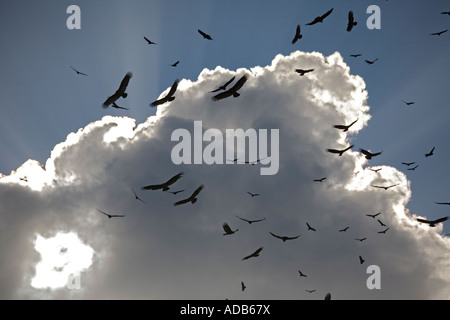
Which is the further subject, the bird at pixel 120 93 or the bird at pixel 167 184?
the bird at pixel 167 184

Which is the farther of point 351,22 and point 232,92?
point 351,22

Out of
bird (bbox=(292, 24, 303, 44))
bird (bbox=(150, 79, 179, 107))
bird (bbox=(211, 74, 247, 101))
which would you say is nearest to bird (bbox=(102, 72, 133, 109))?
bird (bbox=(150, 79, 179, 107))

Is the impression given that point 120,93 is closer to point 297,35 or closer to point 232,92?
point 232,92

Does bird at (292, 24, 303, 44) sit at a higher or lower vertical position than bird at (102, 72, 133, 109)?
higher

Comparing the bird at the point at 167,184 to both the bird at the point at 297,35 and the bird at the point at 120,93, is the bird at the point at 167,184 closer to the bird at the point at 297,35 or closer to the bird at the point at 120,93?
the bird at the point at 120,93

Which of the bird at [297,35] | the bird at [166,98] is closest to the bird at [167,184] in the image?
the bird at [166,98]

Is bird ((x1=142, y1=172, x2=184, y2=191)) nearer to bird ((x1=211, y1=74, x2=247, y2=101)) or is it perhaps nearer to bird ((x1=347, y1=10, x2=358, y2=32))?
bird ((x1=211, y1=74, x2=247, y2=101))

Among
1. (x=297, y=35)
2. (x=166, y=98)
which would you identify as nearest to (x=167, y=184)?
(x=166, y=98)

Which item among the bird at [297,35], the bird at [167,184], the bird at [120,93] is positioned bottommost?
the bird at [167,184]

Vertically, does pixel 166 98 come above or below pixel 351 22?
below
